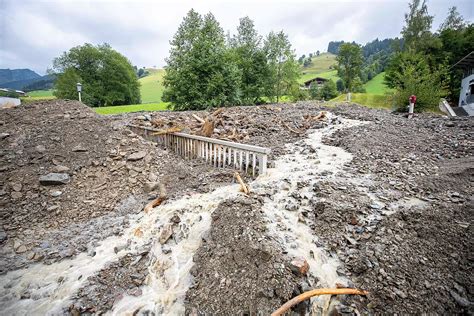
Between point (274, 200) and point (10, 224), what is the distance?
16.3 ft

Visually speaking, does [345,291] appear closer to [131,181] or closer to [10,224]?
[131,181]

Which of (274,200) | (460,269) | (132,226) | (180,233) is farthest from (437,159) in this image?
(132,226)

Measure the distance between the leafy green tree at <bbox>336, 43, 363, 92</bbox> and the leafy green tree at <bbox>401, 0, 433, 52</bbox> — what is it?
6709 mm

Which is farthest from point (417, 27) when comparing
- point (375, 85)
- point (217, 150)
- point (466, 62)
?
point (217, 150)

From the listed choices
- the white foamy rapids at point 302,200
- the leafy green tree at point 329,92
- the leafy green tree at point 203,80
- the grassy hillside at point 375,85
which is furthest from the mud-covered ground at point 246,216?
the grassy hillside at point 375,85

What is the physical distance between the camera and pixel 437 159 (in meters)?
5.66

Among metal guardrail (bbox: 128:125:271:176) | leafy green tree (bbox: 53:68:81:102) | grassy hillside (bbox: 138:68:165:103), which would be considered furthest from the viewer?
grassy hillside (bbox: 138:68:165:103)

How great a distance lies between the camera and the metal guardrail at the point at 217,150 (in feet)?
17.3

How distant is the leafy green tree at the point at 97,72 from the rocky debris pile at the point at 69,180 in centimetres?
3252

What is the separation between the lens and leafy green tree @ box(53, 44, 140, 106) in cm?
3413

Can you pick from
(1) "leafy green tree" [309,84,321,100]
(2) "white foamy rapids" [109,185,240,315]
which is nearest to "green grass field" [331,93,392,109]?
(1) "leafy green tree" [309,84,321,100]

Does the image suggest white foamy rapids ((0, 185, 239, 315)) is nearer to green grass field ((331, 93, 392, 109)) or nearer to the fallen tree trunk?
the fallen tree trunk

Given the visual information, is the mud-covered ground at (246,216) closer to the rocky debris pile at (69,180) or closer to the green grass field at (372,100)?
the rocky debris pile at (69,180)

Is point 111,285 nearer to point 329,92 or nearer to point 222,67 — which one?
point 222,67
